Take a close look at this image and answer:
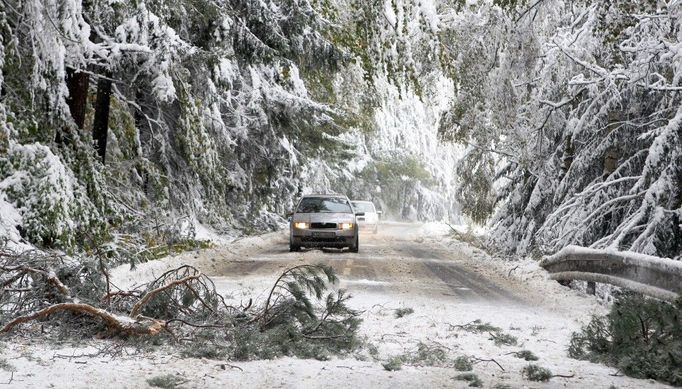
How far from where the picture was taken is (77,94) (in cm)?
1425

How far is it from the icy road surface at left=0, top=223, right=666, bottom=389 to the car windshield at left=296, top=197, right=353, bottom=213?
686 cm

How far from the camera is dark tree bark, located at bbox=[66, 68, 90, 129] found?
14125 millimetres

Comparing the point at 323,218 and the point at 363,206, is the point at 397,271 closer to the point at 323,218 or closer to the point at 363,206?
the point at 323,218

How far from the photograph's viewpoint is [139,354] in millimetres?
6477

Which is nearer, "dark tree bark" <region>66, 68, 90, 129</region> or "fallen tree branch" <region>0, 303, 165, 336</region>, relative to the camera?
"fallen tree branch" <region>0, 303, 165, 336</region>

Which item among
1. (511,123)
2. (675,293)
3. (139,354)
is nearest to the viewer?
(139,354)

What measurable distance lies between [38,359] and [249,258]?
13982 mm

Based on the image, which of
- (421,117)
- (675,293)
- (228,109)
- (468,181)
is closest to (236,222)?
(228,109)

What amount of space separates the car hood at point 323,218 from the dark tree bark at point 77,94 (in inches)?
364

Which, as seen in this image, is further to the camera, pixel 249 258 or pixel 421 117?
pixel 421 117

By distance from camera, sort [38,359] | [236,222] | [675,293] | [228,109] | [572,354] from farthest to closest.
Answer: [236,222]
[228,109]
[675,293]
[572,354]
[38,359]

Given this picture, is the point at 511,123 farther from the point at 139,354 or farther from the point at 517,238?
the point at 139,354

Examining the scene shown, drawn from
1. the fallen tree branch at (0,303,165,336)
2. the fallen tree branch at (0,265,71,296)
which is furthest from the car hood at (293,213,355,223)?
the fallen tree branch at (0,303,165,336)

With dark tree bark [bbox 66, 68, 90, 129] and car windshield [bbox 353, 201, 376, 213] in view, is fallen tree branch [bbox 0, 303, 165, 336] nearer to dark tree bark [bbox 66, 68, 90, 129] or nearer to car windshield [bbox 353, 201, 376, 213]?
dark tree bark [bbox 66, 68, 90, 129]
